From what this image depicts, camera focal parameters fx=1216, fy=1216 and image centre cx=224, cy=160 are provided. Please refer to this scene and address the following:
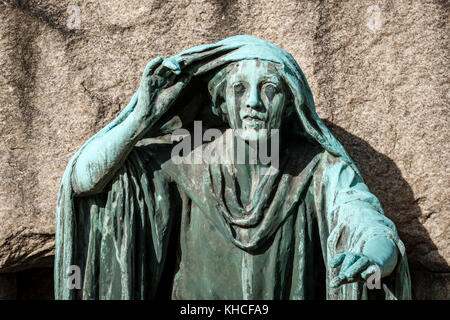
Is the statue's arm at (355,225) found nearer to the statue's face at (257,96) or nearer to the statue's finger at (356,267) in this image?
the statue's finger at (356,267)

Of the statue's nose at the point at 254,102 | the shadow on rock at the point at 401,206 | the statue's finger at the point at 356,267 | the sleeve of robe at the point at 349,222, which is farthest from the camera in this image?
the shadow on rock at the point at 401,206

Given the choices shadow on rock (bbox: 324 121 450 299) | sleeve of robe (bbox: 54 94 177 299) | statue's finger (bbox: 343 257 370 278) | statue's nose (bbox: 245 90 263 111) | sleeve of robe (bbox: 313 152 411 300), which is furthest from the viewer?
shadow on rock (bbox: 324 121 450 299)

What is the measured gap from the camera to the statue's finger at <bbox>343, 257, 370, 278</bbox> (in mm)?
3043

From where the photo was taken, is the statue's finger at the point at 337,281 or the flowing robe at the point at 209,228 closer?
the statue's finger at the point at 337,281

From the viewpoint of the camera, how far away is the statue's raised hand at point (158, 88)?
3459 millimetres

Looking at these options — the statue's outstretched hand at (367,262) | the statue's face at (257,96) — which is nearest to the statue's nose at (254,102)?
the statue's face at (257,96)

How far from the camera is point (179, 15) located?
407cm

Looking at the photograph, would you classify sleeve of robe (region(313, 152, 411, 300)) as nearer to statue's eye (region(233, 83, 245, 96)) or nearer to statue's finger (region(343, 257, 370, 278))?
statue's finger (region(343, 257, 370, 278))

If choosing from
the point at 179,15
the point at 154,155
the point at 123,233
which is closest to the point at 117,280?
the point at 123,233

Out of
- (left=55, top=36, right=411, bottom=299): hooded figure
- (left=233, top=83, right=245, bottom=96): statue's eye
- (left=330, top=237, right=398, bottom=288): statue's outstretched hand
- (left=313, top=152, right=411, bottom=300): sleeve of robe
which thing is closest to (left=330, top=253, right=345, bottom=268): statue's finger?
(left=330, top=237, right=398, bottom=288): statue's outstretched hand

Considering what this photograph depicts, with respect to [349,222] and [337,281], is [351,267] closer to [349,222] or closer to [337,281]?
[337,281]

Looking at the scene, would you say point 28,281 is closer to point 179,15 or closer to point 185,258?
point 185,258

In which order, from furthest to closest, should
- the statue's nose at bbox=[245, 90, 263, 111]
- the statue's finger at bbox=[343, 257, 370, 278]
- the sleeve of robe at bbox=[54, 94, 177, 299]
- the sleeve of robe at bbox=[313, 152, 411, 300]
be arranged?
the sleeve of robe at bbox=[54, 94, 177, 299]
the statue's nose at bbox=[245, 90, 263, 111]
the sleeve of robe at bbox=[313, 152, 411, 300]
the statue's finger at bbox=[343, 257, 370, 278]

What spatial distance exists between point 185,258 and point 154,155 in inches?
12.7
